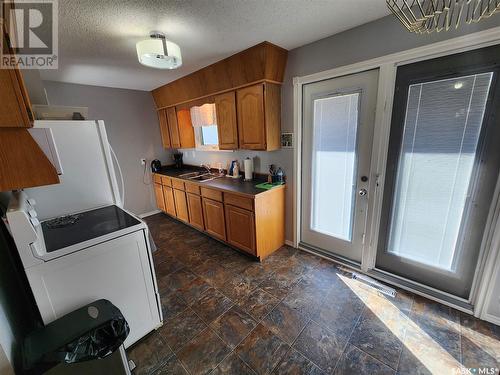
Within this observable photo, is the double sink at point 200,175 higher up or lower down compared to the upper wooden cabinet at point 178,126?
lower down

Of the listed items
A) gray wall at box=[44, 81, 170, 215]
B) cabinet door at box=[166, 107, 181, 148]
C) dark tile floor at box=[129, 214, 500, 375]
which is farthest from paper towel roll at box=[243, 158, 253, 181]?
gray wall at box=[44, 81, 170, 215]

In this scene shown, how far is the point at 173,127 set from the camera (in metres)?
3.84

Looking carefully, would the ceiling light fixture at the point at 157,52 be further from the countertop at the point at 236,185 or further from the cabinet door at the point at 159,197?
the cabinet door at the point at 159,197

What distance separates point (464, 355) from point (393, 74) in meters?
2.12

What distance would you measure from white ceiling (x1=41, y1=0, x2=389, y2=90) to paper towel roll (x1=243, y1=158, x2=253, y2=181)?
128 centimetres

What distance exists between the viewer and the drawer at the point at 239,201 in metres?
2.40

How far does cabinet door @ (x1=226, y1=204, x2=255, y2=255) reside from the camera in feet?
8.09

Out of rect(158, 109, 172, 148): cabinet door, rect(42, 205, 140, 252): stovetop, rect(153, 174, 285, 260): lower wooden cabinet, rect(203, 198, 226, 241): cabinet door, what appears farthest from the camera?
rect(158, 109, 172, 148): cabinet door

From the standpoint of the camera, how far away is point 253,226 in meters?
2.43

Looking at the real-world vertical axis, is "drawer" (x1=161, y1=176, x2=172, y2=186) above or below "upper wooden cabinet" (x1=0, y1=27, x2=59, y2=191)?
below

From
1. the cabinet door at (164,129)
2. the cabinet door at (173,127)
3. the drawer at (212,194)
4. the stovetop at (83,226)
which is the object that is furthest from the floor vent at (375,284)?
the cabinet door at (164,129)

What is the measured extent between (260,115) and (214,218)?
1.48 m

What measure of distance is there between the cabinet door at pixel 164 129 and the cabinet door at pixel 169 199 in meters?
0.87

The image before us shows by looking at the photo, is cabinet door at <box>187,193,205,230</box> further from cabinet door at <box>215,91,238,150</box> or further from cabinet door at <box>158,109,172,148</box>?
cabinet door at <box>158,109,172,148</box>
